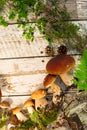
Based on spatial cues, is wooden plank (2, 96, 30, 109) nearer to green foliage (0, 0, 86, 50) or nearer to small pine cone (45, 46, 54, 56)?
small pine cone (45, 46, 54, 56)

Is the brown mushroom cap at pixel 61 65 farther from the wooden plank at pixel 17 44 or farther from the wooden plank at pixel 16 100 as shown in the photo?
the wooden plank at pixel 16 100

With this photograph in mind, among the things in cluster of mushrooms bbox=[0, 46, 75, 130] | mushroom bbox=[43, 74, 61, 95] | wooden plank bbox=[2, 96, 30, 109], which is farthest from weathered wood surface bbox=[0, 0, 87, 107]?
mushroom bbox=[43, 74, 61, 95]

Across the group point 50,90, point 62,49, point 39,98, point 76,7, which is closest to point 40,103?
point 39,98

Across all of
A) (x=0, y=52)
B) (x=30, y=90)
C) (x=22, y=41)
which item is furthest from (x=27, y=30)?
(x=30, y=90)

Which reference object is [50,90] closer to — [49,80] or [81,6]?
[49,80]

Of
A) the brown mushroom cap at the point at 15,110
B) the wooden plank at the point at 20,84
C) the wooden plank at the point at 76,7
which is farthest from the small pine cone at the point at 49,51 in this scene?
→ the brown mushroom cap at the point at 15,110

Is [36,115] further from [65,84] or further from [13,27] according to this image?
[13,27]

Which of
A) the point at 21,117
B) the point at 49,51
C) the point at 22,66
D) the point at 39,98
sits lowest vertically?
the point at 21,117
